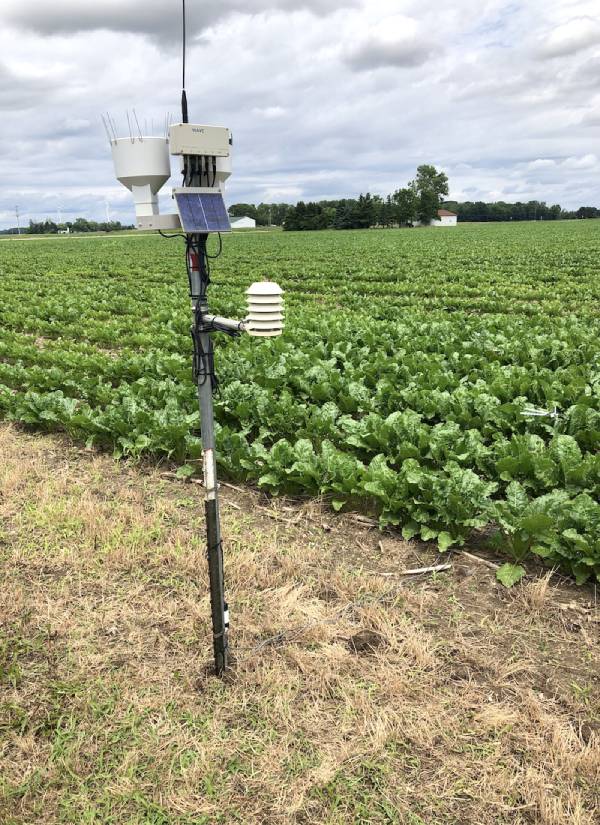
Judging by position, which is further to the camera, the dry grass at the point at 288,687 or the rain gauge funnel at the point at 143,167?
the rain gauge funnel at the point at 143,167

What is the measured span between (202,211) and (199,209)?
0.6 inches

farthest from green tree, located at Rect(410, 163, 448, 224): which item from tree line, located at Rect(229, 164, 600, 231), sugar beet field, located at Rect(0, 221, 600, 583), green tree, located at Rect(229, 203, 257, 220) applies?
sugar beet field, located at Rect(0, 221, 600, 583)

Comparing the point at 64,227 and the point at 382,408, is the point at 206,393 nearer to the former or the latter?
the point at 382,408

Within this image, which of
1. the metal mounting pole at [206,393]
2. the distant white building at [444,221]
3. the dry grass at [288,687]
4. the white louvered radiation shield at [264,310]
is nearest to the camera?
the dry grass at [288,687]

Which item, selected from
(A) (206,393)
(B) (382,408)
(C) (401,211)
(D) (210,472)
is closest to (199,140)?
(A) (206,393)

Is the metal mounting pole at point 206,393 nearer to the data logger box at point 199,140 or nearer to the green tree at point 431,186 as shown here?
the data logger box at point 199,140

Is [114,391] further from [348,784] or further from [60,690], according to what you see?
[348,784]

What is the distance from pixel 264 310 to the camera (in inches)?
111

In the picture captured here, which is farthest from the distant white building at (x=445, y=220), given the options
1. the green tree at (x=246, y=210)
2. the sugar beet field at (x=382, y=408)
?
the sugar beet field at (x=382, y=408)

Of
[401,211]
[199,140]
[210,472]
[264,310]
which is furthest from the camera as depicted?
[401,211]

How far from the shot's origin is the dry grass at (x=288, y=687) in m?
2.63

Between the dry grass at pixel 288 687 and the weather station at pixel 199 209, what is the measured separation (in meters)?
0.96

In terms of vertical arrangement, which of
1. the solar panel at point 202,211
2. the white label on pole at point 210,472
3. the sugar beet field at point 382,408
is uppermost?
the solar panel at point 202,211

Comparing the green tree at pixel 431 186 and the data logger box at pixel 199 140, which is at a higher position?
the green tree at pixel 431 186
